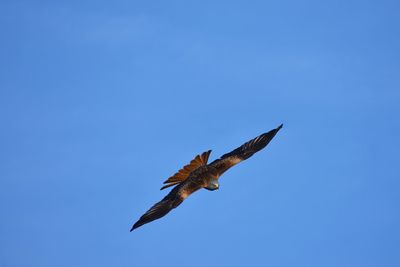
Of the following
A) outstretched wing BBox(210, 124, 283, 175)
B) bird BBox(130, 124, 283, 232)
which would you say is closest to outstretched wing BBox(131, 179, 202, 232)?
bird BBox(130, 124, 283, 232)

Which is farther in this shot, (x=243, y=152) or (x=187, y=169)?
(x=243, y=152)

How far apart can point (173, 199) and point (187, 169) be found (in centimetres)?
122

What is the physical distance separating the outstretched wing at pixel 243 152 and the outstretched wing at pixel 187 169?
0.89 metres

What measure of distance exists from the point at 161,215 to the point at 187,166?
6.74 ft

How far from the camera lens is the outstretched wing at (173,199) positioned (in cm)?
3341

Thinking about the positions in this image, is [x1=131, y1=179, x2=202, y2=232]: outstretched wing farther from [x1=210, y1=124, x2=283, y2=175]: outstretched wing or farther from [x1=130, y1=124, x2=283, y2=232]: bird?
[x1=210, y1=124, x2=283, y2=175]: outstretched wing

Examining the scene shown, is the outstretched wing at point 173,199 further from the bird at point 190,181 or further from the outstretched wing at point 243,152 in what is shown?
the outstretched wing at point 243,152

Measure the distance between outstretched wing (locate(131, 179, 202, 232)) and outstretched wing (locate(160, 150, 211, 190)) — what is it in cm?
24

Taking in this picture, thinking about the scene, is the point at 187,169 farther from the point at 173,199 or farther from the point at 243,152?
the point at 243,152

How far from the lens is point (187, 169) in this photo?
111 feet

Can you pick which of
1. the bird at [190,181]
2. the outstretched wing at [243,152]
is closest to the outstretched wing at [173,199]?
the bird at [190,181]

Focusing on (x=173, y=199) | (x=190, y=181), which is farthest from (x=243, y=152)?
(x=173, y=199)

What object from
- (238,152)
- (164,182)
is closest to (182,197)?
(164,182)

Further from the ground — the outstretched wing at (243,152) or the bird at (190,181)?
the outstretched wing at (243,152)
